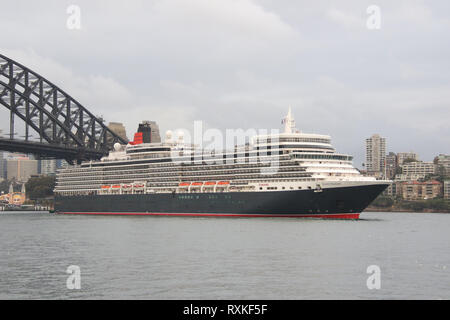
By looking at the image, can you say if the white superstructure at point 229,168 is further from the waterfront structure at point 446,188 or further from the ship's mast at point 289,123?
the waterfront structure at point 446,188

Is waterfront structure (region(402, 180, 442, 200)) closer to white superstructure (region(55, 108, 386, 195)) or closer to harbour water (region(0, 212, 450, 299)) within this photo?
white superstructure (region(55, 108, 386, 195))

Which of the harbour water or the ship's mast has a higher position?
the ship's mast

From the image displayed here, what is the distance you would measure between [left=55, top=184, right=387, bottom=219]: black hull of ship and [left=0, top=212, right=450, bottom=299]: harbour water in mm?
19350

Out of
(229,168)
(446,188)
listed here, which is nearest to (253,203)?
(229,168)

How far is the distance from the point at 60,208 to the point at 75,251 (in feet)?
256

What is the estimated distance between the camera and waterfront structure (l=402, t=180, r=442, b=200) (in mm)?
188875

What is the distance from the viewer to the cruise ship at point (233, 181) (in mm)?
72125

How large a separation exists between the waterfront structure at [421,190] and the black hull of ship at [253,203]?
117 metres

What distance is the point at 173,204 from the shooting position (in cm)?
8925

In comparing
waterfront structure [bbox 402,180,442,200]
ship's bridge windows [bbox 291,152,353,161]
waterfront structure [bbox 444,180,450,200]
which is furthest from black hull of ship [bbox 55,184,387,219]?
waterfront structure [bbox 444,180,450,200]

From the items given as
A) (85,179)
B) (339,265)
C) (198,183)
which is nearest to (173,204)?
(198,183)

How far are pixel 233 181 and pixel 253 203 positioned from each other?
6.84 m

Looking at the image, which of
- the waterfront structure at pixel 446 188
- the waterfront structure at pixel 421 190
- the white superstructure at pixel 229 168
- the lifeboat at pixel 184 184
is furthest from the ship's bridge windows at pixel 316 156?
the waterfront structure at pixel 446 188
